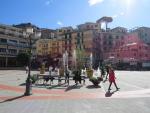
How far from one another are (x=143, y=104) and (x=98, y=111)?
283cm

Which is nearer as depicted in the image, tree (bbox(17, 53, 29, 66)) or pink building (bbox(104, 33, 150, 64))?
tree (bbox(17, 53, 29, 66))

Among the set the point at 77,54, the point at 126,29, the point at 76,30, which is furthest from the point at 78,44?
the point at 126,29

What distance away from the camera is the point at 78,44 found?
10931 cm

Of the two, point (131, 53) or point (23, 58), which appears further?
point (131, 53)

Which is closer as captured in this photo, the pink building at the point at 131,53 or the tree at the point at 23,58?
the tree at the point at 23,58

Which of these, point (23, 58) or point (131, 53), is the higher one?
point (131, 53)

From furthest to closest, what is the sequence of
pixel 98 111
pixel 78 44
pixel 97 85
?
pixel 78 44, pixel 97 85, pixel 98 111

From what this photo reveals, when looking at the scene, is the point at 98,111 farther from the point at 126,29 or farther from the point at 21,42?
the point at 126,29

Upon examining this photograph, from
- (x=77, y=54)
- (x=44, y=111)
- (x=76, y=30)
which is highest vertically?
(x=76, y=30)

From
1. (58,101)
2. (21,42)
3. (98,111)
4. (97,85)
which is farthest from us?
(21,42)

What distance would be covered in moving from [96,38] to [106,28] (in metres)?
7.72

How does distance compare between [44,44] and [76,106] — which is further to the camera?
[44,44]

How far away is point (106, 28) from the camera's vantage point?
11169cm

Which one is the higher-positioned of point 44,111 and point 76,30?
point 76,30
